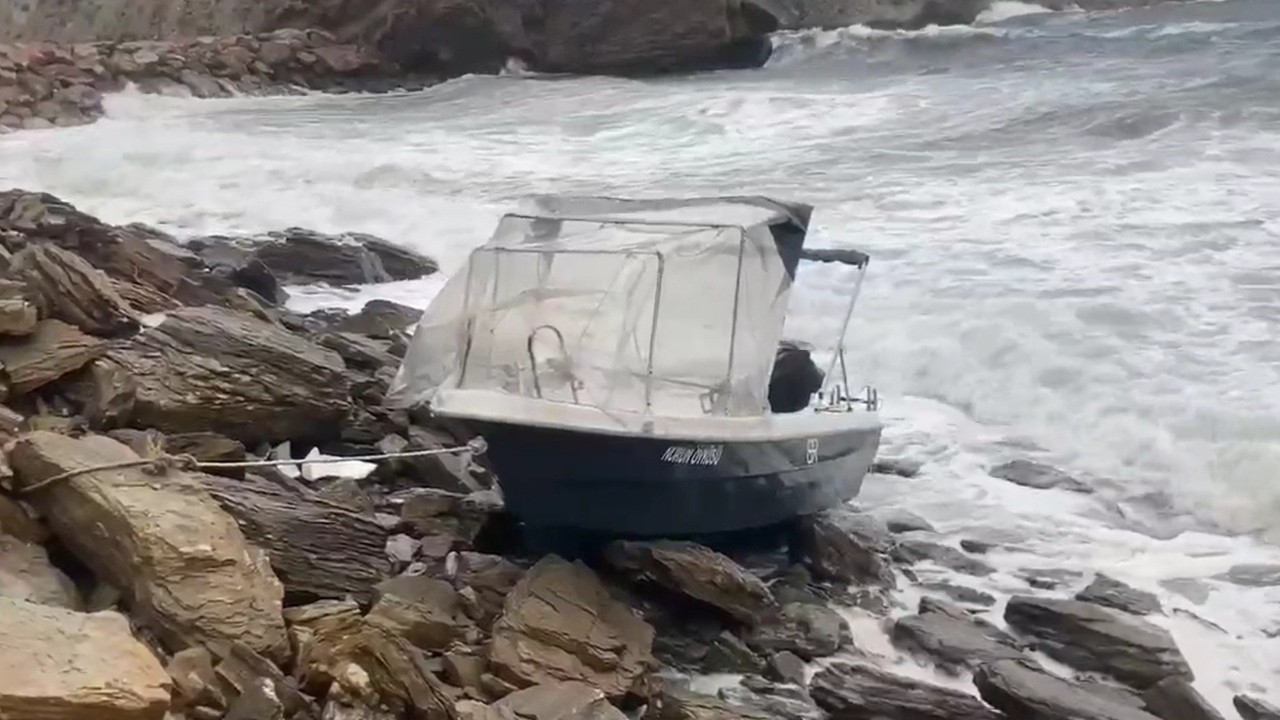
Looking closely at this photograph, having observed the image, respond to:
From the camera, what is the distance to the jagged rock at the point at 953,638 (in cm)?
521

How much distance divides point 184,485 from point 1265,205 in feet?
33.2

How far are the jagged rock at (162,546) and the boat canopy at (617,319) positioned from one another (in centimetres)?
122

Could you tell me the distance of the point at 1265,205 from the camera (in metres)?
11.8

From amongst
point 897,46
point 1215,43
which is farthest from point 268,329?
point 897,46

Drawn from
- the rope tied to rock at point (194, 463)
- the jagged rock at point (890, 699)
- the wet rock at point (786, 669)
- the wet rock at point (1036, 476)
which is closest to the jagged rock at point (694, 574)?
the wet rock at point (786, 669)

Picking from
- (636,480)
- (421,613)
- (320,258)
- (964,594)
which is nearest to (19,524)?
(421,613)

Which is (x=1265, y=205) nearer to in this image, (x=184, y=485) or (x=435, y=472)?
(x=435, y=472)

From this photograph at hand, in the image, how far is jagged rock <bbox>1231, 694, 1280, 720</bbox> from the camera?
16.3 ft

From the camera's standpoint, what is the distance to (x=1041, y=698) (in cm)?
474

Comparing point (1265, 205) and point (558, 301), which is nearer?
point (558, 301)

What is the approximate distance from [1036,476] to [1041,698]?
262 cm

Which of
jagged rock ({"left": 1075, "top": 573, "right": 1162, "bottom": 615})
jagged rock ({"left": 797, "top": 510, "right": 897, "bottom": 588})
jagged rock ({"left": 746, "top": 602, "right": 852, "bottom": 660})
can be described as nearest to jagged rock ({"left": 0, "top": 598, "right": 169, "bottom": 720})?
jagged rock ({"left": 746, "top": 602, "right": 852, "bottom": 660})

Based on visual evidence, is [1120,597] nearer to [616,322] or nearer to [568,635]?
[616,322]

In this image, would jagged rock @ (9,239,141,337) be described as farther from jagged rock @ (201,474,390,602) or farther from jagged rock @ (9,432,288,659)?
jagged rock @ (9,432,288,659)
